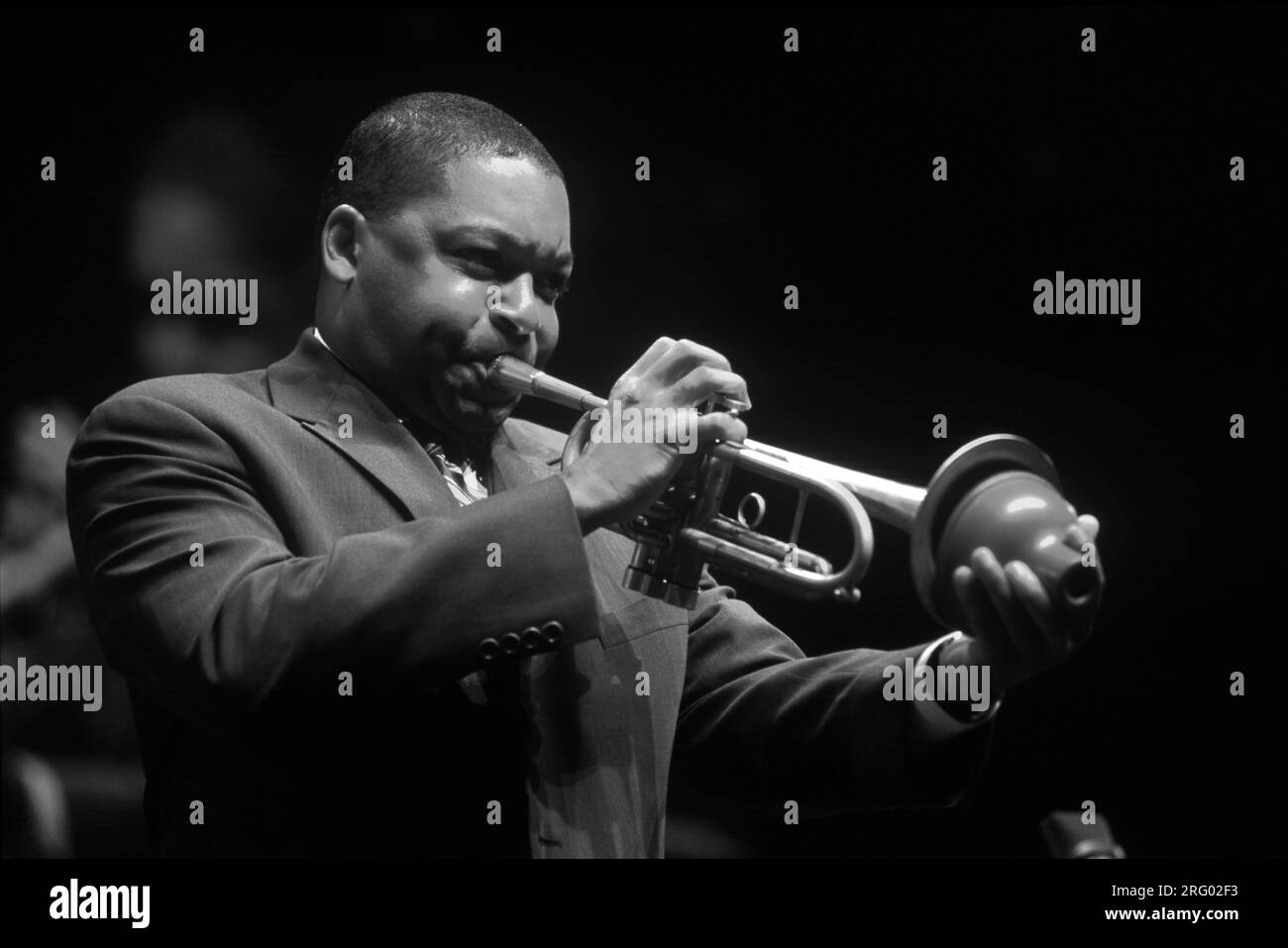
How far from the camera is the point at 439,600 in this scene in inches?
86.8

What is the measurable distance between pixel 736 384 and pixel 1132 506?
57.9 inches

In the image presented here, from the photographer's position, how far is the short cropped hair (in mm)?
2756

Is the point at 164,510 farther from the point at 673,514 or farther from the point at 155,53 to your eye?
the point at 155,53

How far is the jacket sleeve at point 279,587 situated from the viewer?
85.8 inches

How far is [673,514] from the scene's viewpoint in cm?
271

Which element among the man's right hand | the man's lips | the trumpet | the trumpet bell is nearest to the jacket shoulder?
the man's lips

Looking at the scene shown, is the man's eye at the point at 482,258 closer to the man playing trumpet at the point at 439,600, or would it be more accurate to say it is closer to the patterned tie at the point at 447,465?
the man playing trumpet at the point at 439,600

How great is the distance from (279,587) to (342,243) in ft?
2.82

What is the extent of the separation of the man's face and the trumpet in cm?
7

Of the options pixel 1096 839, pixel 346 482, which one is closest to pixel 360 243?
pixel 346 482

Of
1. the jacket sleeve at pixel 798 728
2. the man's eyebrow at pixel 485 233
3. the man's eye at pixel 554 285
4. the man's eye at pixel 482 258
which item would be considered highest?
the man's eyebrow at pixel 485 233

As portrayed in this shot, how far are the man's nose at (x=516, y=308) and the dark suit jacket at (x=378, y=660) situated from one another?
A: 269 millimetres

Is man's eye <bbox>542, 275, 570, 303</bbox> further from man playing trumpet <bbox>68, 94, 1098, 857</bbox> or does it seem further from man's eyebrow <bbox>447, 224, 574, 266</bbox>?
man's eyebrow <bbox>447, 224, 574, 266</bbox>

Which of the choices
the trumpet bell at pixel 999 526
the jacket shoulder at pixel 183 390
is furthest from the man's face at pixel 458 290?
the trumpet bell at pixel 999 526
